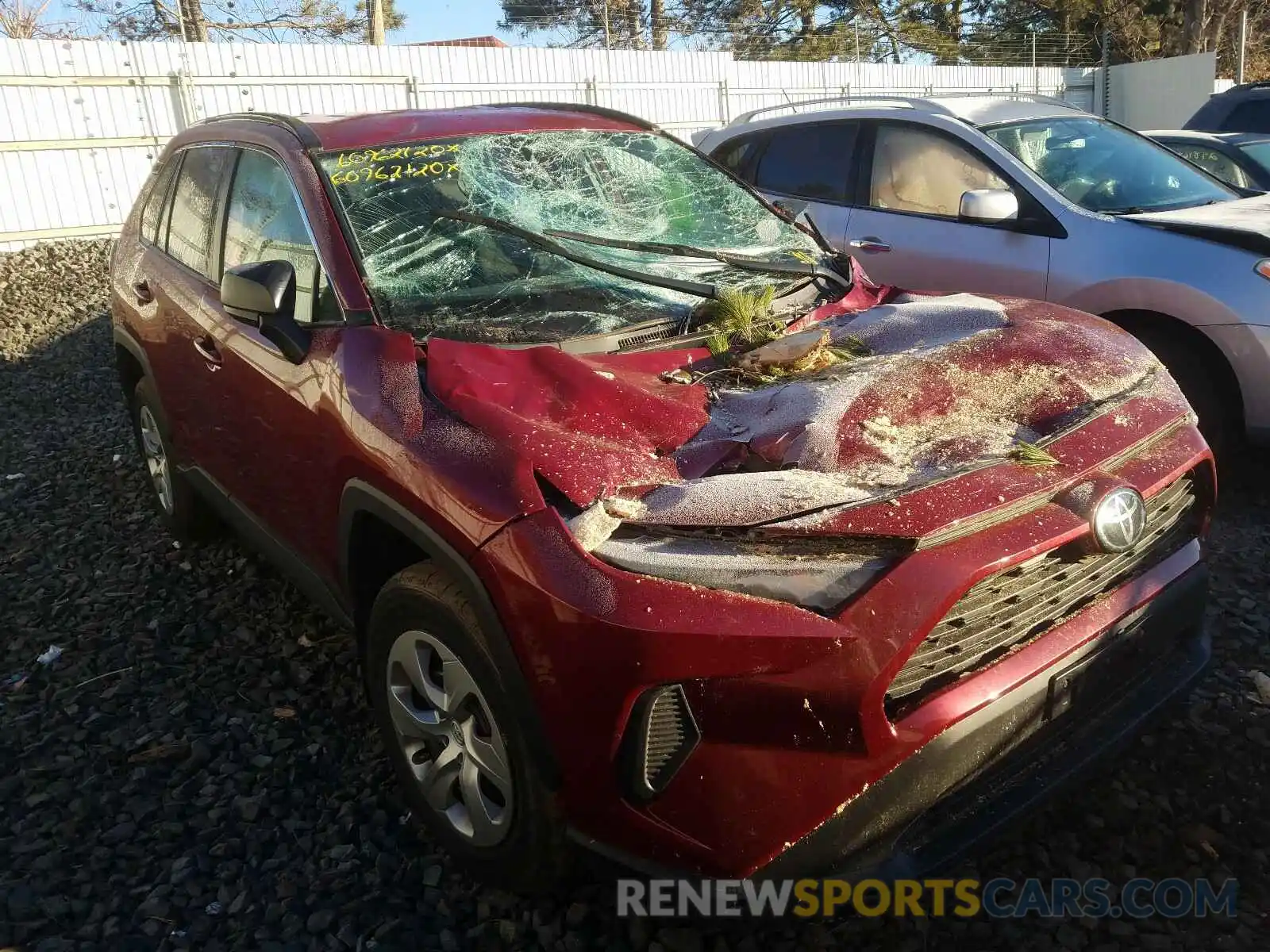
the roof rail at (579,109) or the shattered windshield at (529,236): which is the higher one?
the roof rail at (579,109)

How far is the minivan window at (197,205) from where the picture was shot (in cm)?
363

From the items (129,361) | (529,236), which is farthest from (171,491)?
(529,236)

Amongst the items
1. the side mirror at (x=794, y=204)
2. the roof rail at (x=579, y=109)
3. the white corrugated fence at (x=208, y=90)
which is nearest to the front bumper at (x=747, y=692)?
the roof rail at (x=579, y=109)

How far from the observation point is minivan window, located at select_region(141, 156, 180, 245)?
418cm

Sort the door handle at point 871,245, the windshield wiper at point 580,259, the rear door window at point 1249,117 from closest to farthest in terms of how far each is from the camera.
Result: the windshield wiper at point 580,259
the door handle at point 871,245
the rear door window at point 1249,117

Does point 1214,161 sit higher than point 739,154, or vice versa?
point 739,154

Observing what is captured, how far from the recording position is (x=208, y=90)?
11539mm

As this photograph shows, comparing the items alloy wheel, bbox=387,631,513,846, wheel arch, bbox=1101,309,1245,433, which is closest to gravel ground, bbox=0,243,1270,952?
alloy wheel, bbox=387,631,513,846

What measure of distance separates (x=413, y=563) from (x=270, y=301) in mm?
835

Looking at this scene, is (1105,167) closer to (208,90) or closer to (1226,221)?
(1226,221)

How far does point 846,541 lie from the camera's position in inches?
73.6

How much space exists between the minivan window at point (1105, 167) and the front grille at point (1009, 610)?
10.6ft

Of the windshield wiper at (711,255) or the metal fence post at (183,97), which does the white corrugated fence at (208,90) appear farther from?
the windshield wiper at (711,255)

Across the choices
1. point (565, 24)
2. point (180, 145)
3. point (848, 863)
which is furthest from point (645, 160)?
point (565, 24)
